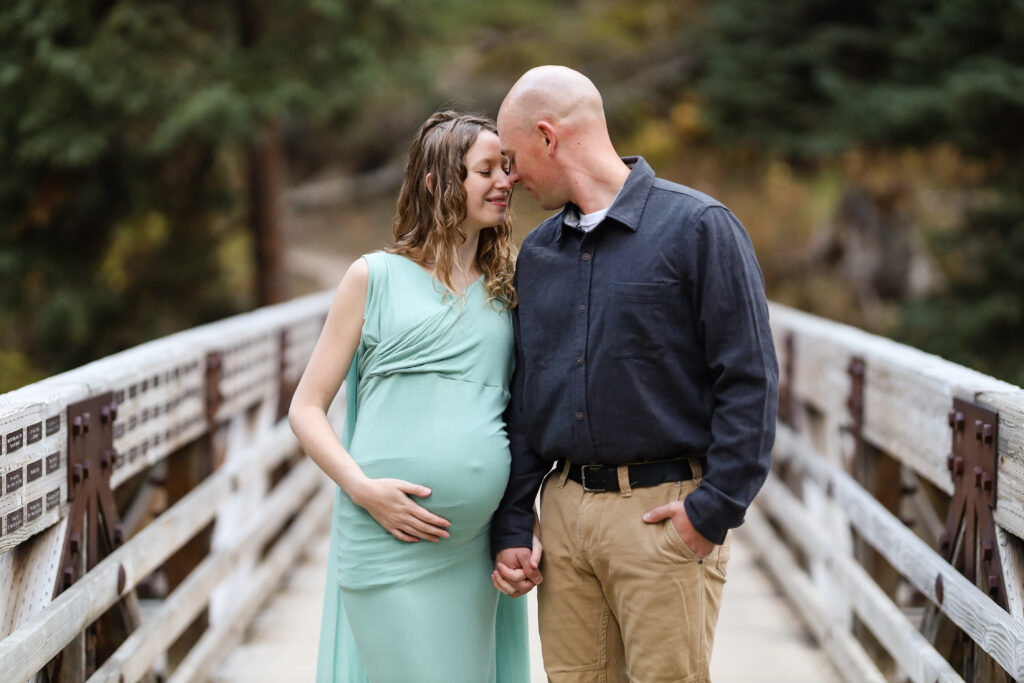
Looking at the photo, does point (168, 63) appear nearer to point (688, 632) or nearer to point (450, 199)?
point (450, 199)

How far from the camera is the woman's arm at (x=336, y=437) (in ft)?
8.34

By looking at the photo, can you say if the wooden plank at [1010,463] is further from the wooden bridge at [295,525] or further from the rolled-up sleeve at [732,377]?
the rolled-up sleeve at [732,377]

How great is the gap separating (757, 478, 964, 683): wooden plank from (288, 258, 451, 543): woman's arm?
55.6 inches

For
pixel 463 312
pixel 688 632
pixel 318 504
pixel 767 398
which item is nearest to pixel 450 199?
pixel 463 312

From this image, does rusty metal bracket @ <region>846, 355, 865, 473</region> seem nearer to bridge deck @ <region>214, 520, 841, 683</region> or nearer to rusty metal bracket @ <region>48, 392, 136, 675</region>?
bridge deck @ <region>214, 520, 841, 683</region>

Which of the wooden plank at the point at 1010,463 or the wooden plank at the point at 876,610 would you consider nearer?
the wooden plank at the point at 1010,463

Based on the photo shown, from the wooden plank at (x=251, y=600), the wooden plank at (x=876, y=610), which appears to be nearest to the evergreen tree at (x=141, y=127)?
the wooden plank at (x=251, y=600)

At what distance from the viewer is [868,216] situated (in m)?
15.6

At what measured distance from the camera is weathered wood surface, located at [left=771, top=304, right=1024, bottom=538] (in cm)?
252

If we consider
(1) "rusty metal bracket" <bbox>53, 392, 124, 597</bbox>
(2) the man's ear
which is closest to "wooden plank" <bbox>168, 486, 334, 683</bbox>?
(1) "rusty metal bracket" <bbox>53, 392, 124, 597</bbox>

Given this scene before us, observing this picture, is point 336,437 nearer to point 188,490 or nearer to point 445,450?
point 445,450

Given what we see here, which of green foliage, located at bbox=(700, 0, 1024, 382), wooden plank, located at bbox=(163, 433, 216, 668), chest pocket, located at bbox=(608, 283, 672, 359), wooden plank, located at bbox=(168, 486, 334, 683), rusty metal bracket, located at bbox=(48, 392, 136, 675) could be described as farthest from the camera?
green foliage, located at bbox=(700, 0, 1024, 382)

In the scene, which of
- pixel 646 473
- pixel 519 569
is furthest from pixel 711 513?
pixel 519 569

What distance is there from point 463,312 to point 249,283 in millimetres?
13928
